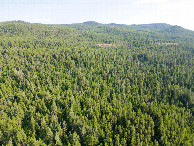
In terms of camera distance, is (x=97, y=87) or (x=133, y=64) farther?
(x=133, y=64)

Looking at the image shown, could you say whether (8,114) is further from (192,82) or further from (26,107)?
(192,82)

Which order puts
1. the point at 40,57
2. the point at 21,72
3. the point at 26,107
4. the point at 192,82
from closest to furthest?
the point at 26,107, the point at 21,72, the point at 192,82, the point at 40,57

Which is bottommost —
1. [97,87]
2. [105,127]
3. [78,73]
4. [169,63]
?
[105,127]

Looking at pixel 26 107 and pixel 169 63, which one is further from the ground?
pixel 169 63

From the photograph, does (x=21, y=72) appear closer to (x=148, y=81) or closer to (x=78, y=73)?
(x=78, y=73)

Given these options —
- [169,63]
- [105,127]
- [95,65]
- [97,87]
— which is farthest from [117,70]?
[105,127]

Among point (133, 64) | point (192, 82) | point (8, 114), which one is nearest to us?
point (8, 114)

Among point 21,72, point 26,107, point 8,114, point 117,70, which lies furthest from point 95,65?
point 8,114
